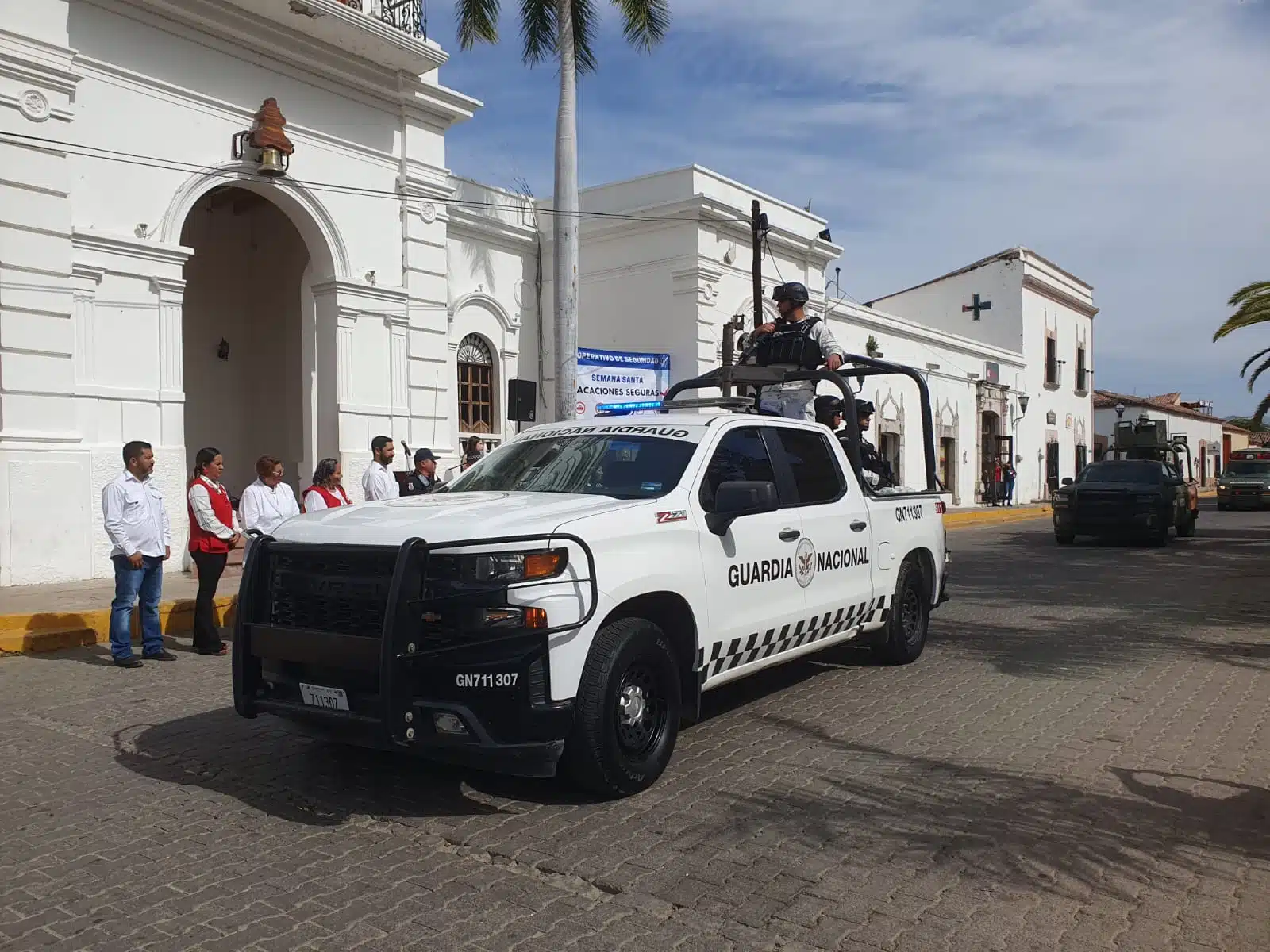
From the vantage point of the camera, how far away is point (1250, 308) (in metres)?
18.8

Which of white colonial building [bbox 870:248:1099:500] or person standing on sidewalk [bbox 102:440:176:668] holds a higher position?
white colonial building [bbox 870:248:1099:500]

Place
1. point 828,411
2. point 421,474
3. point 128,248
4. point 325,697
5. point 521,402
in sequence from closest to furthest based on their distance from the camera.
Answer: point 325,697 → point 828,411 → point 421,474 → point 128,248 → point 521,402

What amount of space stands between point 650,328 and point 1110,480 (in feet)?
30.9

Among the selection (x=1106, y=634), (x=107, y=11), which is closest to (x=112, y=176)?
(x=107, y=11)

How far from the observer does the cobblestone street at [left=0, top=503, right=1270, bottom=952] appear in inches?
136

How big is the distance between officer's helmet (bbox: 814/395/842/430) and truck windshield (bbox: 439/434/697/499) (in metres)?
2.78

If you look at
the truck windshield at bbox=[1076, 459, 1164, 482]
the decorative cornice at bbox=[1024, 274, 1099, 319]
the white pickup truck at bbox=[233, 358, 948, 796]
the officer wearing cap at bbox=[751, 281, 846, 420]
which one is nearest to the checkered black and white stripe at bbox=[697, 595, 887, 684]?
the white pickup truck at bbox=[233, 358, 948, 796]

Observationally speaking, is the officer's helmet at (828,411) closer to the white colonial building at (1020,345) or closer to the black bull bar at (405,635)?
the black bull bar at (405,635)

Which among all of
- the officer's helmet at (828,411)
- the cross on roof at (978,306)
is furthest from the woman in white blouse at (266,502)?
the cross on roof at (978,306)

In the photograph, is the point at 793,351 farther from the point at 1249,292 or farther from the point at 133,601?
the point at 1249,292

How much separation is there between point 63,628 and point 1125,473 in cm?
1682

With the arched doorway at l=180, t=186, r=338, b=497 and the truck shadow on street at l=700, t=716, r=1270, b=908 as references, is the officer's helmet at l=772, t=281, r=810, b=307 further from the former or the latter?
the arched doorway at l=180, t=186, r=338, b=497

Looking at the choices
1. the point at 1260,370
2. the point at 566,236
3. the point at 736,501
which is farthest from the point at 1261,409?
the point at 736,501

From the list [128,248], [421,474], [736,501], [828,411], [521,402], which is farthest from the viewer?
[521,402]
